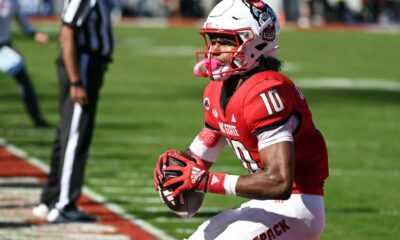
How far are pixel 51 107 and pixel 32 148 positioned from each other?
14.0 ft

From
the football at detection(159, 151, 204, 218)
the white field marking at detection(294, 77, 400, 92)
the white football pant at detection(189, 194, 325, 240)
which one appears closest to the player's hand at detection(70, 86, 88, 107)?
the football at detection(159, 151, 204, 218)

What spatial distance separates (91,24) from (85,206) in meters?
1.63

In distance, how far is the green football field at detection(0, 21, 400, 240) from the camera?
9.67 m

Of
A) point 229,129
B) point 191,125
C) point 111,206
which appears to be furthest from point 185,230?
point 191,125

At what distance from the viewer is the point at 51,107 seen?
55.9 ft

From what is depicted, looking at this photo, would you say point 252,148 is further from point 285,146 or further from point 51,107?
point 51,107

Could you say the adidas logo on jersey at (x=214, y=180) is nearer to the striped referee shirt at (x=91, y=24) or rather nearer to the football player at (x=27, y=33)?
the striped referee shirt at (x=91, y=24)

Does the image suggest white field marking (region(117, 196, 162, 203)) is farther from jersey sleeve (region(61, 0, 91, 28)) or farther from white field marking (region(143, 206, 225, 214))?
jersey sleeve (region(61, 0, 91, 28))

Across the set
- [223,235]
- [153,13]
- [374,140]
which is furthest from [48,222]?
[153,13]

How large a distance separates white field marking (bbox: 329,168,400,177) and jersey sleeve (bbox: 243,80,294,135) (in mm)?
6267

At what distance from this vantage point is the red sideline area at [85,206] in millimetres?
8461

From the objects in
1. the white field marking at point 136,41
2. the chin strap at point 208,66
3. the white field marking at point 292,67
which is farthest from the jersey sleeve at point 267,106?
the white field marking at point 136,41

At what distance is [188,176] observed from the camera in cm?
532

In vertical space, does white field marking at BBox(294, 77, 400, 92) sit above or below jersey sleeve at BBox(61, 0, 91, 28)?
below
